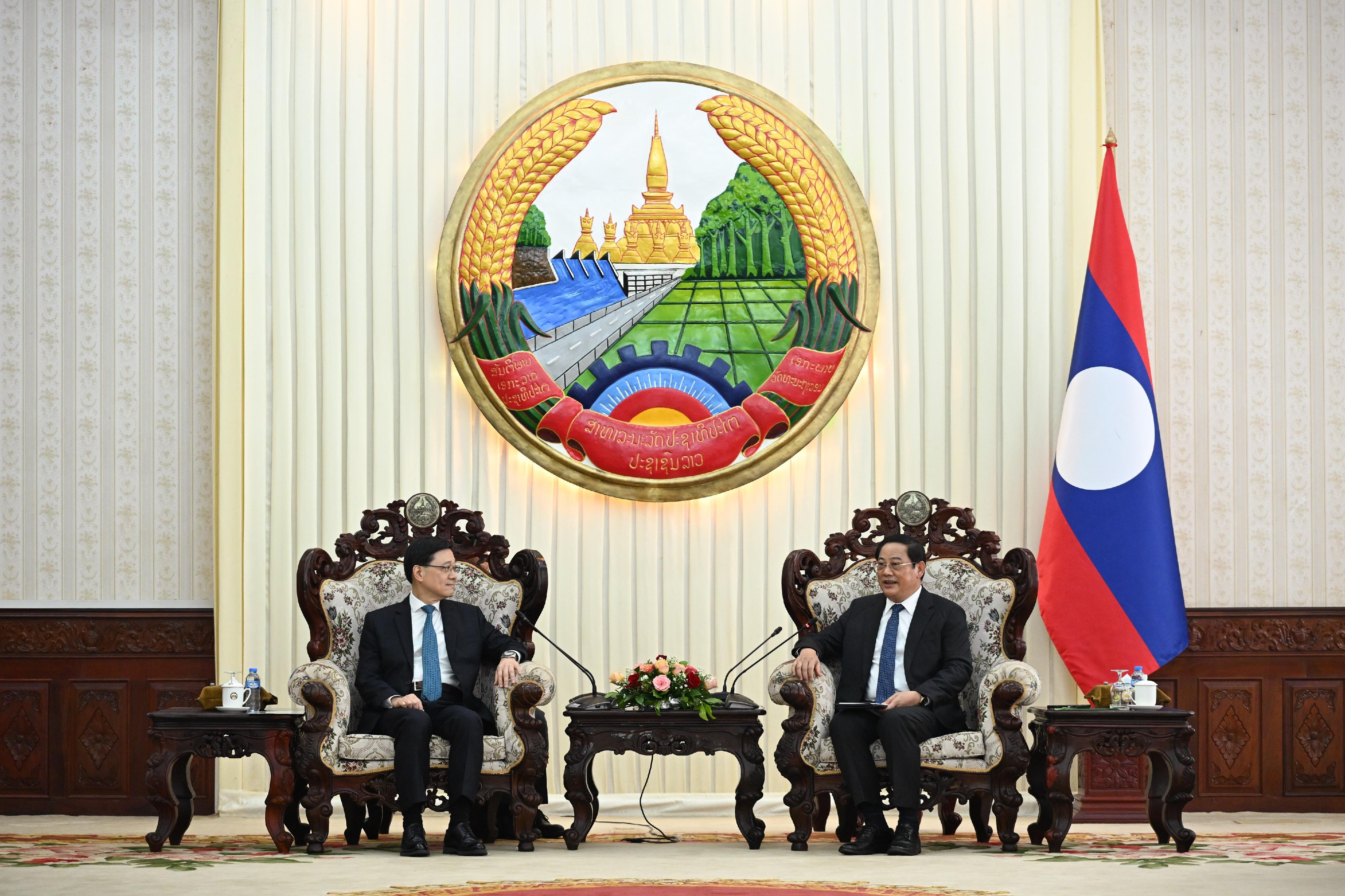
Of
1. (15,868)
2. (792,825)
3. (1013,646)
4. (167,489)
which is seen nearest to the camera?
(15,868)

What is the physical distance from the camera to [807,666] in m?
4.93

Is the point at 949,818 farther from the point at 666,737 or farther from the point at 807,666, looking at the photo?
the point at 666,737

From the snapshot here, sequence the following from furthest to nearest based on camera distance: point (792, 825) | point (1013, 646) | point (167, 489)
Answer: point (167, 489) → point (792, 825) → point (1013, 646)

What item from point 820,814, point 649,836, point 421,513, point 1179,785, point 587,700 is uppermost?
point 421,513

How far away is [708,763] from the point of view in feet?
19.9

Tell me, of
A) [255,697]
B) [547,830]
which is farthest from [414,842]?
[255,697]

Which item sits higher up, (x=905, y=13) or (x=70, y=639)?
(x=905, y=13)

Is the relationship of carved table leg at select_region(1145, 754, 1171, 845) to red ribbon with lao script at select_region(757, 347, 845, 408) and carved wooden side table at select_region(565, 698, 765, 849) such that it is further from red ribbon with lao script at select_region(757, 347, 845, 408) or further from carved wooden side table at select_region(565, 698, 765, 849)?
red ribbon with lao script at select_region(757, 347, 845, 408)

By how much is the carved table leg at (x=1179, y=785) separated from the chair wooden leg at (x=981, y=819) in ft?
2.00

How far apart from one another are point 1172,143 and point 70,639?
212 inches

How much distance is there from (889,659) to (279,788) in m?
2.19

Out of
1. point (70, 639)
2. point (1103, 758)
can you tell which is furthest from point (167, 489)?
point (1103, 758)

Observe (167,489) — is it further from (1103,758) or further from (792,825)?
(1103,758)

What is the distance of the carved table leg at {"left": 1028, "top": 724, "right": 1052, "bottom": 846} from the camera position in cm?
489
